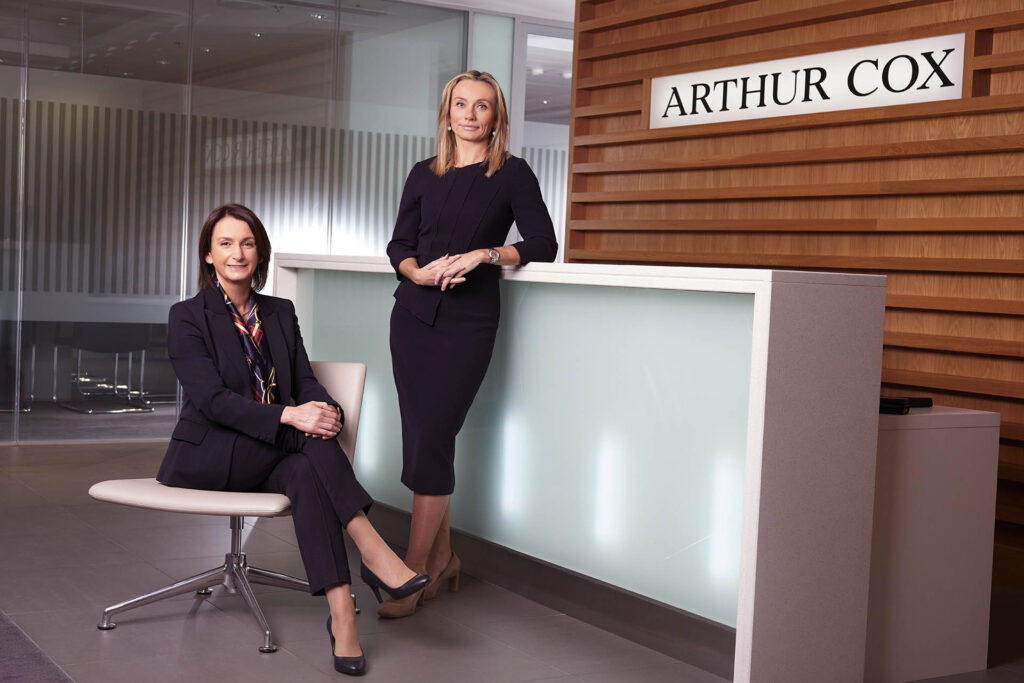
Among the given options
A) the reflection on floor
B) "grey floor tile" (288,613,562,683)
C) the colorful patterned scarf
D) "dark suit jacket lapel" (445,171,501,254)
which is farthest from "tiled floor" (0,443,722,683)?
the reflection on floor

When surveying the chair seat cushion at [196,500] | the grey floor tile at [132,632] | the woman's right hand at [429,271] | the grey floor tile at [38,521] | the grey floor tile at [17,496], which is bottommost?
the grey floor tile at [17,496]

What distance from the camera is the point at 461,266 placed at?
3766mm

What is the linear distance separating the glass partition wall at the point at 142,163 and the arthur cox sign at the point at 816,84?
3252 millimetres

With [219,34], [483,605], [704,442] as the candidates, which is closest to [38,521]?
[483,605]

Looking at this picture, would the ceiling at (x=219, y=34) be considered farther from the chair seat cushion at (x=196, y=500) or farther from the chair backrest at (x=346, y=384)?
the chair seat cushion at (x=196, y=500)

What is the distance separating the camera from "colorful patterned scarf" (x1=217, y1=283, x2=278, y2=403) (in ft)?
12.2

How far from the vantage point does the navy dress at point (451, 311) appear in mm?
3912

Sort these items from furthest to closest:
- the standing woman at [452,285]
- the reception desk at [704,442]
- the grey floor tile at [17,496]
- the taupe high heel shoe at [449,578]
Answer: the grey floor tile at [17,496] < the taupe high heel shoe at [449,578] < the standing woman at [452,285] < the reception desk at [704,442]

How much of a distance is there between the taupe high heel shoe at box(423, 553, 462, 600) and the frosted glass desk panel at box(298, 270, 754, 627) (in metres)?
0.18

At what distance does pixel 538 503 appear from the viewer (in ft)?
13.3

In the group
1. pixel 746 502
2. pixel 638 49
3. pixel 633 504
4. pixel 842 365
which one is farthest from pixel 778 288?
pixel 638 49

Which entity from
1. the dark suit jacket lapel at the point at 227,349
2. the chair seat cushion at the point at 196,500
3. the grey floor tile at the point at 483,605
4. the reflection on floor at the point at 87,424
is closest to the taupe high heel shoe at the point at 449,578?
the grey floor tile at the point at 483,605

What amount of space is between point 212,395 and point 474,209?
102 cm

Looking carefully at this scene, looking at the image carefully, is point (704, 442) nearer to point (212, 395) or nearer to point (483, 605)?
point (483, 605)
